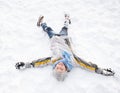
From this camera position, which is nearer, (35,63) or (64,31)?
(35,63)

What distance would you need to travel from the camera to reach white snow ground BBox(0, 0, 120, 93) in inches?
135

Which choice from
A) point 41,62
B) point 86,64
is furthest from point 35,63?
point 86,64

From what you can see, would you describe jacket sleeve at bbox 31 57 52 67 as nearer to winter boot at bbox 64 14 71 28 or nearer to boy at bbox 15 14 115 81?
boy at bbox 15 14 115 81

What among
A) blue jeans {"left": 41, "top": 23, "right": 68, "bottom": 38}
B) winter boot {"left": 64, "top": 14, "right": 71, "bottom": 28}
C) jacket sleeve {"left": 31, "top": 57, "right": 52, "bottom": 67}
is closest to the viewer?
jacket sleeve {"left": 31, "top": 57, "right": 52, "bottom": 67}

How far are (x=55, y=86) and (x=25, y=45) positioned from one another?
1120mm

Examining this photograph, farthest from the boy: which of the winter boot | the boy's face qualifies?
the winter boot

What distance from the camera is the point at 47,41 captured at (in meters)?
4.23

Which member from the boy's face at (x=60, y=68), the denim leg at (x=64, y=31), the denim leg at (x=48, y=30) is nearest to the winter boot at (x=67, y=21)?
the denim leg at (x=64, y=31)

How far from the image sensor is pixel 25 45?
4.12 m

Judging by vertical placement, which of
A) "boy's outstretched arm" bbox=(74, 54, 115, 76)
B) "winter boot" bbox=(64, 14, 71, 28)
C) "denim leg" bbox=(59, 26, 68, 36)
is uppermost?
"winter boot" bbox=(64, 14, 71, 28)

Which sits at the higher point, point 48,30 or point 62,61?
point 48,30

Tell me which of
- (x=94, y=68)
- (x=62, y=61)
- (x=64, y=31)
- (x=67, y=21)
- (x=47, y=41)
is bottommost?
(x=94, y=68)

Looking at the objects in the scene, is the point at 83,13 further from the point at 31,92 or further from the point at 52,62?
the point at 31,92

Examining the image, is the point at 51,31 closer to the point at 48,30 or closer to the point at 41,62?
the point at 48,30
